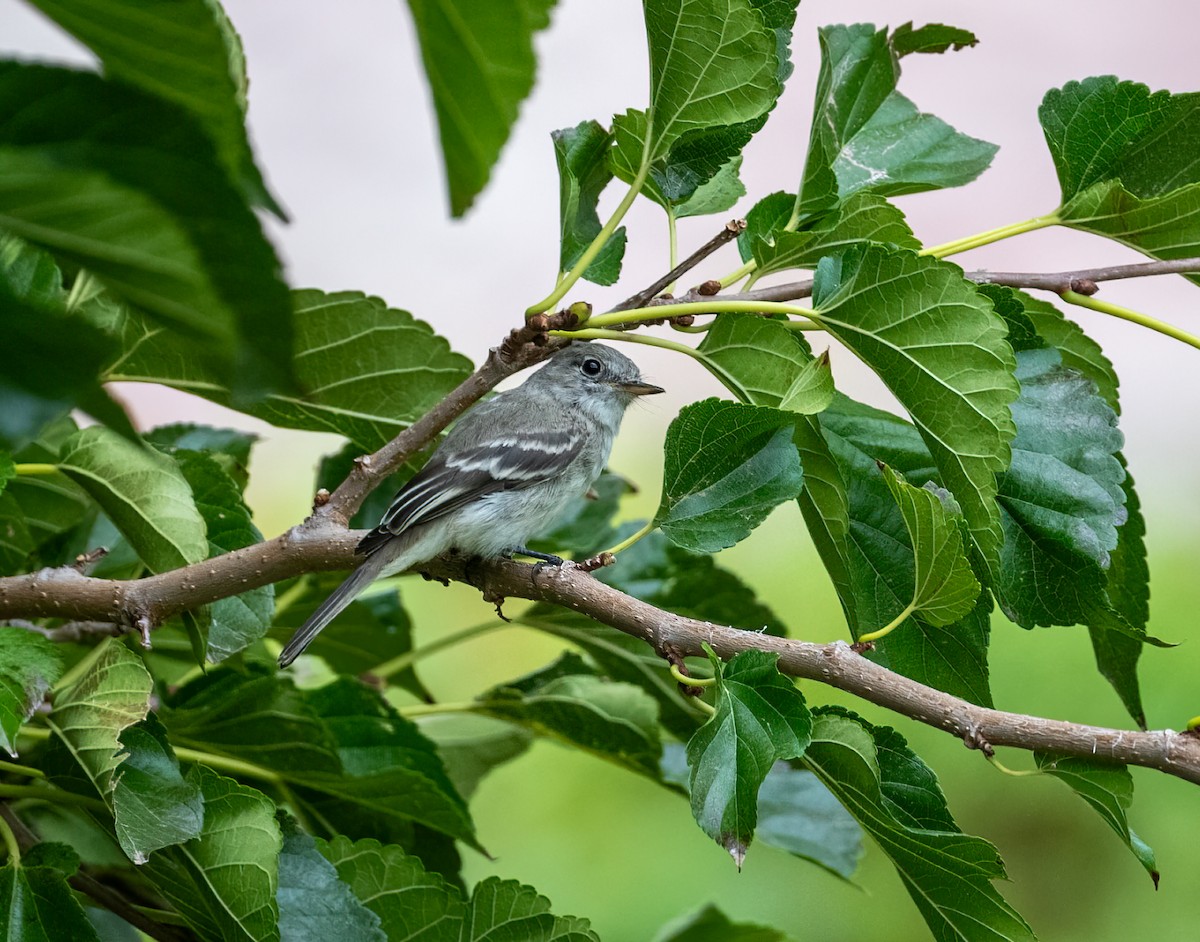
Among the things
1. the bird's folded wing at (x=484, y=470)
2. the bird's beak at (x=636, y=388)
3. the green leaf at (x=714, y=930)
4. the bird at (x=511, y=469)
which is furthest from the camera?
the bird's beak at (x=636, y=388)

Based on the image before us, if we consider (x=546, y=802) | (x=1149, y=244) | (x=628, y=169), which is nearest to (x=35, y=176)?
(x=628, y=169)

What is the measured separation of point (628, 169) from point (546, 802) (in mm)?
1815

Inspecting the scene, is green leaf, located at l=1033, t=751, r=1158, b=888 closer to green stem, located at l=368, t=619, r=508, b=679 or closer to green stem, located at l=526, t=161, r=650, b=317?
green stem, located at l=526, t=161, r=650, b=317

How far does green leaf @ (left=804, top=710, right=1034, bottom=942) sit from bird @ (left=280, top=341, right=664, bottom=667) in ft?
1.68

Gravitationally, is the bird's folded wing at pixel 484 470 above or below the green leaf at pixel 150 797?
below

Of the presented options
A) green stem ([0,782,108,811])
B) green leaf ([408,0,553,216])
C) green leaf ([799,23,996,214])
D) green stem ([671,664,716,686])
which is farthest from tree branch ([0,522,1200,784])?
green leaf ([408,0,553,216])

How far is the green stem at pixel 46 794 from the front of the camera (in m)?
0.79

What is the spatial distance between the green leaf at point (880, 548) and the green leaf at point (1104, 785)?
0.11m

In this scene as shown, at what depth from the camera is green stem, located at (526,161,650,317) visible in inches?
30.0

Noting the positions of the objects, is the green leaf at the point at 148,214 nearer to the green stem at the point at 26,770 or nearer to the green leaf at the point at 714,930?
the green stem at the point at 26,770

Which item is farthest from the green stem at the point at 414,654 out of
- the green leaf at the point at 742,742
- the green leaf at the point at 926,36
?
the green leaf at the point at 926,36

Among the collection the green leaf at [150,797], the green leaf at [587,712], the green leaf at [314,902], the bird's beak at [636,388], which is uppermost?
the green leaf at [150,797]

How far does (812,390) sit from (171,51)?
1.72 ft

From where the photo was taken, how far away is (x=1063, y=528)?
838 millimetres
